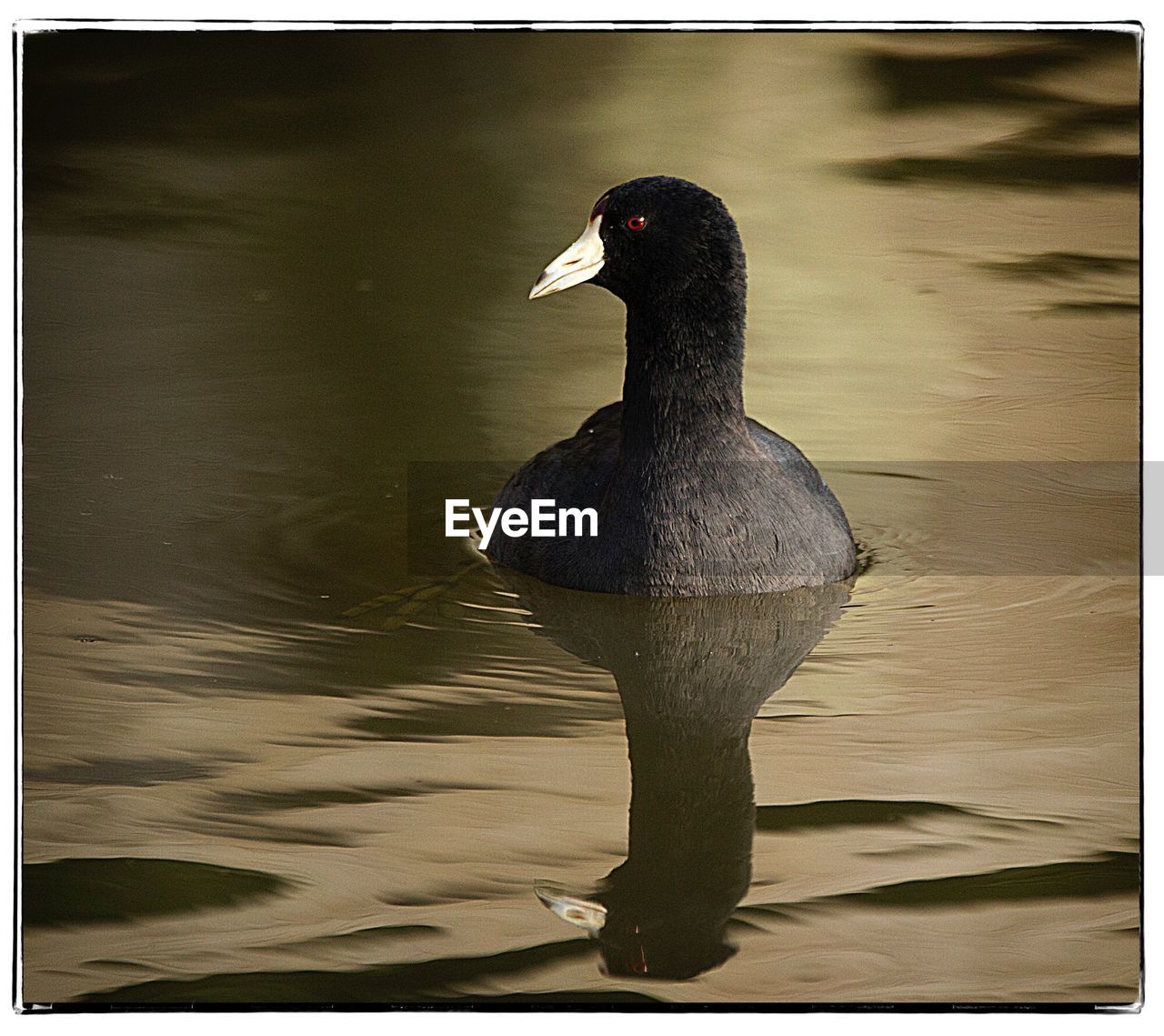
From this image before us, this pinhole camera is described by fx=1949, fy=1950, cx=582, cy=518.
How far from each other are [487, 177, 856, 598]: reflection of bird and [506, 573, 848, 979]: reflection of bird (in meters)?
0.06

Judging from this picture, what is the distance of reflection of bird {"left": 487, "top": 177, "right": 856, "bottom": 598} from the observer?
163 inches

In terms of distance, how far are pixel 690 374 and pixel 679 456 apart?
0.18m

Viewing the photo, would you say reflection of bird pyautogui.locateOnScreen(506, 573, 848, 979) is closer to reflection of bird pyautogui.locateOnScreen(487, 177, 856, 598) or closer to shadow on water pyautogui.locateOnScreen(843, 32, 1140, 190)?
reflection of bird pyautogui.locateOnScreen(487, 177, 856, 598)

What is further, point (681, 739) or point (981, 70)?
point (981, 70)

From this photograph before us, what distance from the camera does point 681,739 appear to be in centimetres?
365

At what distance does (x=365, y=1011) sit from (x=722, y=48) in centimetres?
202

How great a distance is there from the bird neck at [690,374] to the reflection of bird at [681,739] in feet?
1.22

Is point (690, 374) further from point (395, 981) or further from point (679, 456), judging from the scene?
point (395, 981)

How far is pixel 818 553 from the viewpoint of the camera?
166 inches

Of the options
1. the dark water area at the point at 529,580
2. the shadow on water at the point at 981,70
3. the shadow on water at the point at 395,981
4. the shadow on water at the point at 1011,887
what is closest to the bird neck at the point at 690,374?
the dark water area at the point at 529,580

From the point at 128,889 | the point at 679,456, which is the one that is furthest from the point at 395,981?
the point at 679,456

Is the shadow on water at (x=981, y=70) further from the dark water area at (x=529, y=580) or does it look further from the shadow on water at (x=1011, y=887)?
the shadow on water at (x=1011, y=887)

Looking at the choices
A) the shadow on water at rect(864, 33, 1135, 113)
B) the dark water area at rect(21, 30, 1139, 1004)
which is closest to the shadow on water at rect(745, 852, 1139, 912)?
the dark water area at rect(21, 30, 1139, 1004)

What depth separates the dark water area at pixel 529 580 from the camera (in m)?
3.29
